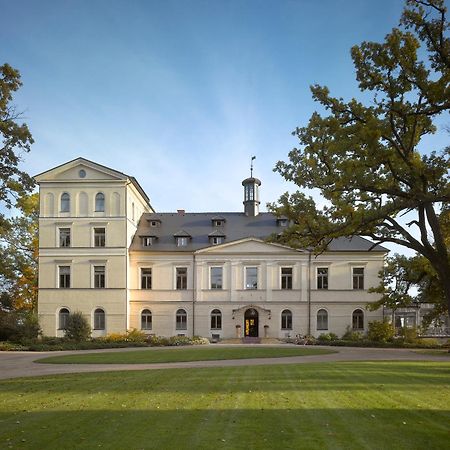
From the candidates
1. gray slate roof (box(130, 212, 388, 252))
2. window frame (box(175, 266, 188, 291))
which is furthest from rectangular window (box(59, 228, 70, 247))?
window frame (box(175, 266, 188, 291))

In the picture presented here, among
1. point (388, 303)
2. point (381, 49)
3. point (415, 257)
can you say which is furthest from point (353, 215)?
point (388, 303)

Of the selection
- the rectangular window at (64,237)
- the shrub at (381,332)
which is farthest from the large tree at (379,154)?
the rectangular window at (64,237)

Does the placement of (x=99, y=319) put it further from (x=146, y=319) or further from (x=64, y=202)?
(x=64, y=202)

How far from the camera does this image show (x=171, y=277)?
47.8m

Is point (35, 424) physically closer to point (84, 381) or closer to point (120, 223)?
point (84, 381)

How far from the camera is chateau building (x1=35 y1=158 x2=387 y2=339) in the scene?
152 feet

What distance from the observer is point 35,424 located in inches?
403

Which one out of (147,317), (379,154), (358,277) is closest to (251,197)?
(358,277)

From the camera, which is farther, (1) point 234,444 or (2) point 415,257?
(2) point 415,257

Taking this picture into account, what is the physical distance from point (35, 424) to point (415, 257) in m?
24.8

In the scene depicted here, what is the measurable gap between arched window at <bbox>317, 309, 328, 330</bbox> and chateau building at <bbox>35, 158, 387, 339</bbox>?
0.08 metres

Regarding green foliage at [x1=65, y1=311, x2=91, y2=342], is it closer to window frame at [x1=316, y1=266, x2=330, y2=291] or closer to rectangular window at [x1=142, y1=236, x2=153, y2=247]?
rectangular window at [x1=142, y1=236, x2=153, y2=247]

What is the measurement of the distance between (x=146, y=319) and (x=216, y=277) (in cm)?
683

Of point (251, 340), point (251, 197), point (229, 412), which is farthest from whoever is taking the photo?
point (251, 197)
